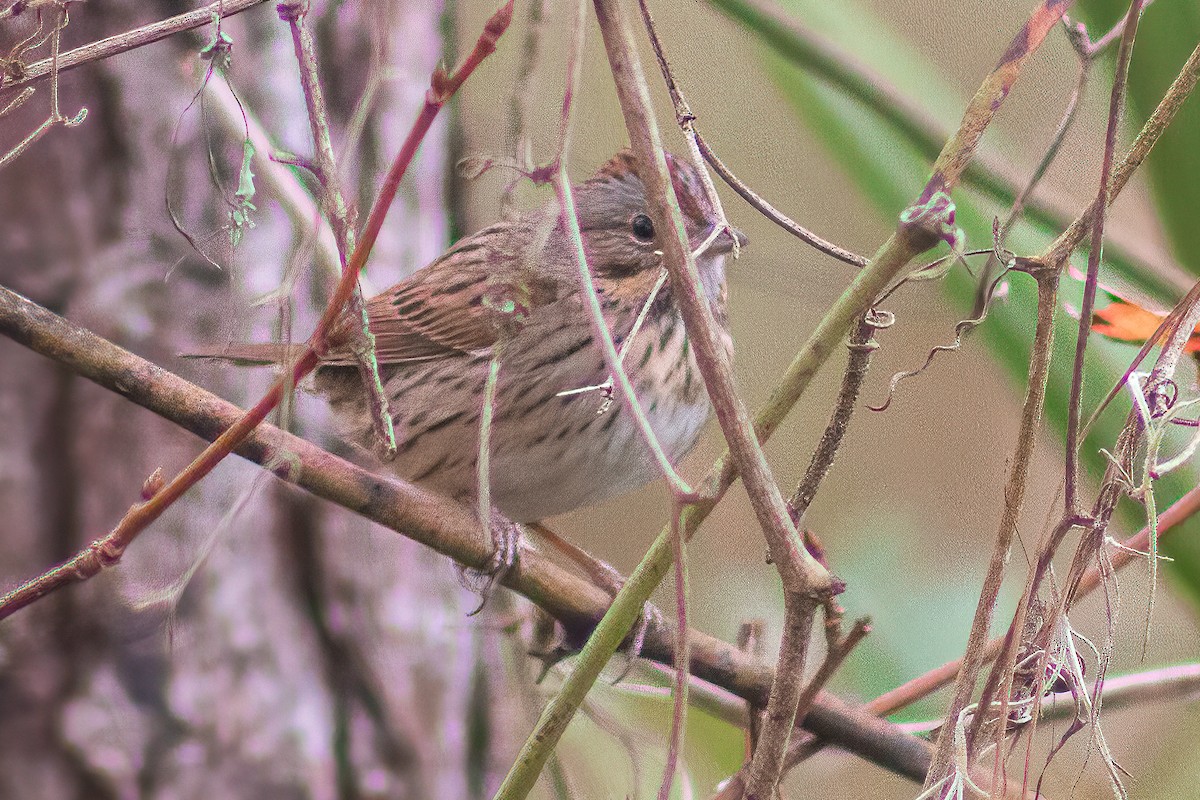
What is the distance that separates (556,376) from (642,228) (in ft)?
1.02

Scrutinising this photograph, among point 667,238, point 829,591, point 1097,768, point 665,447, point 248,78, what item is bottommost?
point 829,591

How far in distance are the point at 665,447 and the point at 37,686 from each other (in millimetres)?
1071

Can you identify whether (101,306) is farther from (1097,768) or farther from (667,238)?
(1097,768)

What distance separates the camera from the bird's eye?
197 cm

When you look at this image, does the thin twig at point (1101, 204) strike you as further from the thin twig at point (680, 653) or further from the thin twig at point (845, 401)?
the thin twig at point (680, 653)

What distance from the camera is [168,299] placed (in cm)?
200

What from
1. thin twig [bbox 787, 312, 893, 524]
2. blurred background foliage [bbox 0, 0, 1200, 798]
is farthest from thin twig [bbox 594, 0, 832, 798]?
blurred background foliage [bbox 0, 0, 1200, 798]

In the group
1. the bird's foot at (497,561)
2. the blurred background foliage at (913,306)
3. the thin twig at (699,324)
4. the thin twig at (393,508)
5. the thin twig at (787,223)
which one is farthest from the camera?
the blurred background foliage at (913,306)

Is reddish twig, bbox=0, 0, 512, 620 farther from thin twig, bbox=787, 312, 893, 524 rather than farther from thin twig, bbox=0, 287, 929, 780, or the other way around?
thin twig, bbox=787, 312, 893, 524

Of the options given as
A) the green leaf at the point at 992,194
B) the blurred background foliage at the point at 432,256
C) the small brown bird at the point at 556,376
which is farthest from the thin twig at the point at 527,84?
the small brown bird at the point at 556,376

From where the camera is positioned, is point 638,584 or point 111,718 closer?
point 638,584

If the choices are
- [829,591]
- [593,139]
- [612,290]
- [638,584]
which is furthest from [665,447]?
[829,591]

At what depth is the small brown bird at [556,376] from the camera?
6.02ft

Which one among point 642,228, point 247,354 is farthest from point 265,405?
point 642,228
